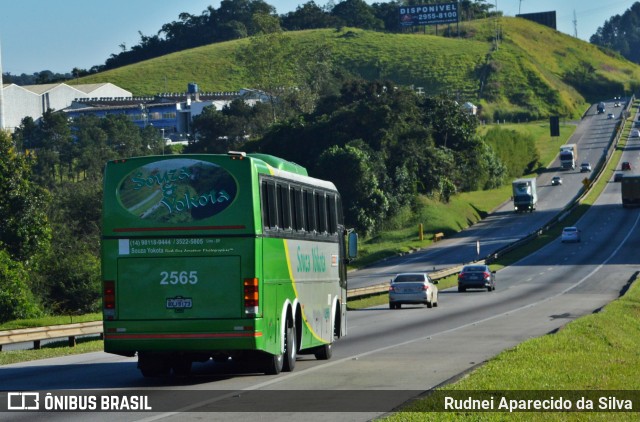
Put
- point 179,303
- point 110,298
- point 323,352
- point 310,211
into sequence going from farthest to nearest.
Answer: point 323,352
point 310,211
point 110,298
point 179,303

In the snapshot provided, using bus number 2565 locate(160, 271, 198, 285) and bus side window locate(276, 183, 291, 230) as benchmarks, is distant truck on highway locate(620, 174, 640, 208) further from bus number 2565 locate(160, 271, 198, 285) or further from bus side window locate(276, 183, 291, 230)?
bus number 2565 locate(160, 271, 198, 285)

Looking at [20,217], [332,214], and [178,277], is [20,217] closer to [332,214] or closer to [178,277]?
[332,214]

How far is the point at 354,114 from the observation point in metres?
110

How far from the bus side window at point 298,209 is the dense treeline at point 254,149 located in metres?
34.6

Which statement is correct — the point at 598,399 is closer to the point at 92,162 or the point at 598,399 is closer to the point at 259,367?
the point at 259,367

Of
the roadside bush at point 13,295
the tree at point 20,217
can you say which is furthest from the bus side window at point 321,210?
the tree at point 20,217

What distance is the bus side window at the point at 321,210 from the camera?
2189 cm

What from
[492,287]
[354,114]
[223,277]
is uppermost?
[354,114]

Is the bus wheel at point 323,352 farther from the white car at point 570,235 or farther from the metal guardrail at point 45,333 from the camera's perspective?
the white car at point 570,235

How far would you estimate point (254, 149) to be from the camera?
→ 11356 cm

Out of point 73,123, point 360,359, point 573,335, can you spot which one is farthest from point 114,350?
point 73,123

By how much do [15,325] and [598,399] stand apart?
28298 mm

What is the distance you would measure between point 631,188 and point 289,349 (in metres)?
91.6

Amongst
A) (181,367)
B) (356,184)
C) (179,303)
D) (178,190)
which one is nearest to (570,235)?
(356,184)
